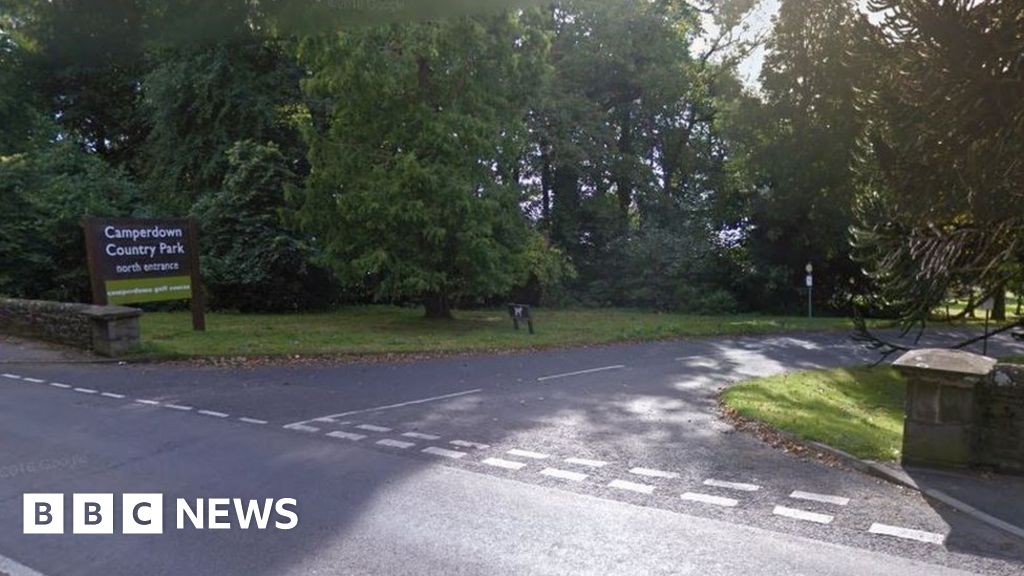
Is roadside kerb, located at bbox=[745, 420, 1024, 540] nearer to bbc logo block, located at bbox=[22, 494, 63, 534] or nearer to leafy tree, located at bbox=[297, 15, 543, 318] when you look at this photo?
bbc logo block, located at bbox=[22, 494, 63, 534]

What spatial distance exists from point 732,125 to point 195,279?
65.2 feet

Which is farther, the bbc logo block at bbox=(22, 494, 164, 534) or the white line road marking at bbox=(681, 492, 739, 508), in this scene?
the white line road marking at bbox=(681, 492, 739, 508)

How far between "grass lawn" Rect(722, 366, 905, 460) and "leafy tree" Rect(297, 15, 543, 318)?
9732mm

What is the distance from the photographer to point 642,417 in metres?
9.84

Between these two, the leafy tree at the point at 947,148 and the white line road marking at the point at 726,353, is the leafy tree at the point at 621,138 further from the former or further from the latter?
the leafy tree at the point at 947,148

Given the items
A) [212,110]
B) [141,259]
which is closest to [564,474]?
[141,259]

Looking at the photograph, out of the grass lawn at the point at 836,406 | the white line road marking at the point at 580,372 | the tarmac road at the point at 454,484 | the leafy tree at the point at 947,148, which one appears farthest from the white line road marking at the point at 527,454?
the leafy tree at the point at 947,148

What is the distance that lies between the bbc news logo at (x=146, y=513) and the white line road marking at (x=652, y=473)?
2.96 m

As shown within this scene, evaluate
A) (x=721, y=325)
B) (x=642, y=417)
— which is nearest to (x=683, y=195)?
(x=721, y=325)

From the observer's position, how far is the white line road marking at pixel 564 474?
6852 mm

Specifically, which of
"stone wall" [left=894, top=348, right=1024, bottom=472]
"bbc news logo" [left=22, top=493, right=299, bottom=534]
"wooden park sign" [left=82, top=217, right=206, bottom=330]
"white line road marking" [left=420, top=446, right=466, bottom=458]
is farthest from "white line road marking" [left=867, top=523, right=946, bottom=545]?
"wooden park sign" [left=82, top=217, right=206, bottom=330]

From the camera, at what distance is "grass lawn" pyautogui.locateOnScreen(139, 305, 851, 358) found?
1630 centimetres

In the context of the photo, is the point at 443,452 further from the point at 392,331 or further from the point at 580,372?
the point at 392,331

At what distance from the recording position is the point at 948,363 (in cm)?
746
